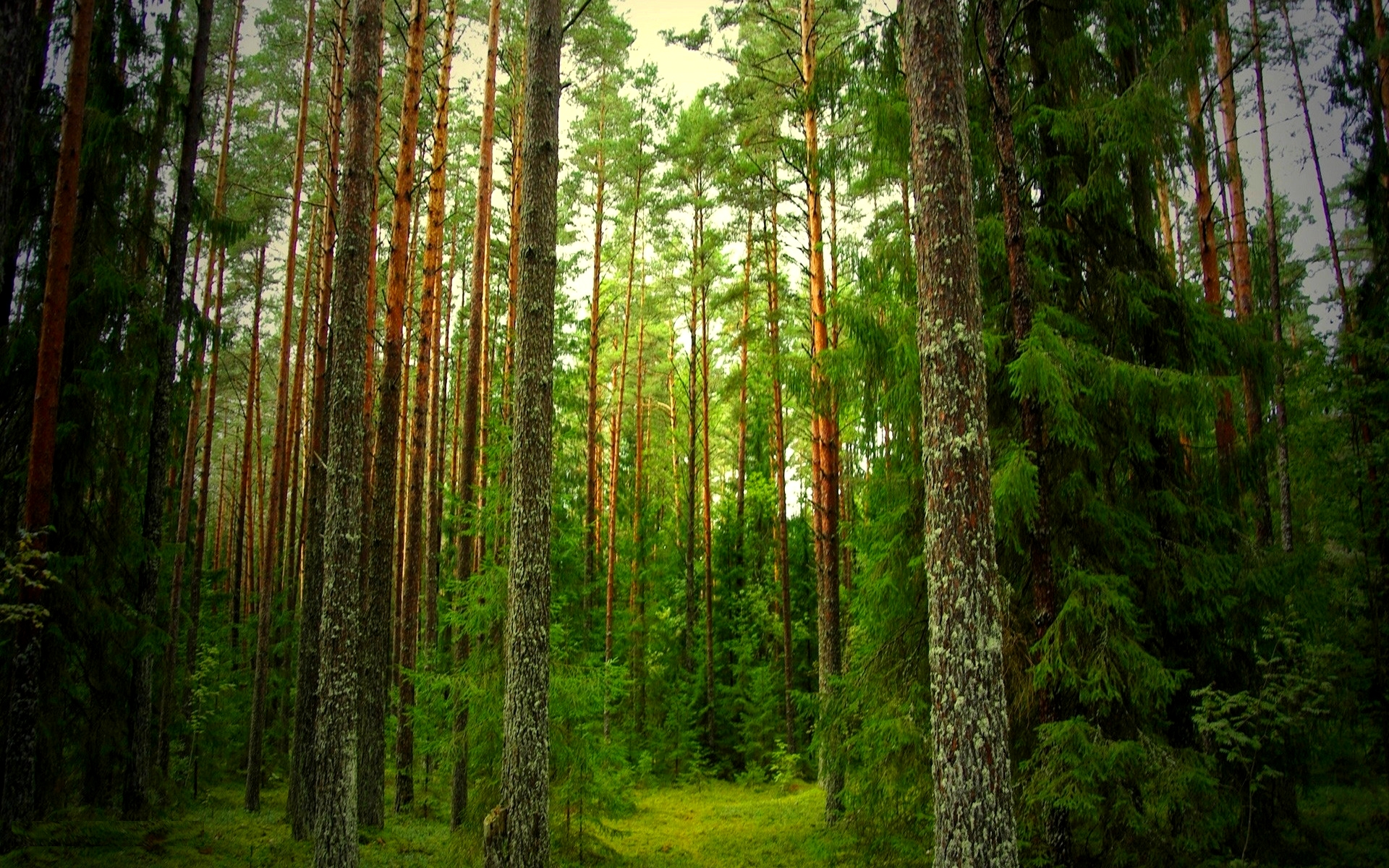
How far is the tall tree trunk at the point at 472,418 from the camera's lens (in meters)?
10.5

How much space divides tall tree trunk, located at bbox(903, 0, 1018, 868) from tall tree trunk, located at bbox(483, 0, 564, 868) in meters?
3.62

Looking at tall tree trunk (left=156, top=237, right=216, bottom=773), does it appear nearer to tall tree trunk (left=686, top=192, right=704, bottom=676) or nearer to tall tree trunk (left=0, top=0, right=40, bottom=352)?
tall tree trunk (left=0, top=0, right=40, bottom=352)

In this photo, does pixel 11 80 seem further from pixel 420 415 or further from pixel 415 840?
pixel 415 840

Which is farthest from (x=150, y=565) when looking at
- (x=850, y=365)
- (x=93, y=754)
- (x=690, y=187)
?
(x=690, y=187)

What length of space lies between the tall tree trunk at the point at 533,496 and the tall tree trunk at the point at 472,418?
8.49 feet

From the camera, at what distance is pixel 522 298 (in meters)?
7.16

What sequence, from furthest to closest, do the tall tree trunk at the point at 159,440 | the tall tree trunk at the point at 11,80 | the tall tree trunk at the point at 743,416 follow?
the tall tree trunk at the point at 743,416 → the tall tree trunk at the point at 159,440 → the tall tree trunk at the point at 11,80

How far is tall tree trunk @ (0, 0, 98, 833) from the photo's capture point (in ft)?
24.3

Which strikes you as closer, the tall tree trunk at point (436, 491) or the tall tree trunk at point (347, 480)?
the tall tree trunk at point (347, 480)

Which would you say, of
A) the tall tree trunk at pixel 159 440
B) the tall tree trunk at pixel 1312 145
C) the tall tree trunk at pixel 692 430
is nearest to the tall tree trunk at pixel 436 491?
the tall tree trunk at pixel 159 440

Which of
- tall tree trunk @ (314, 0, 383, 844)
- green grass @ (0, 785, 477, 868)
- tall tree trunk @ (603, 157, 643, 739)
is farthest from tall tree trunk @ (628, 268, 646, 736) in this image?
tall tree trunk @ (314, 0, 383, 844)

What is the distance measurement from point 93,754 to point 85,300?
19.1 feet

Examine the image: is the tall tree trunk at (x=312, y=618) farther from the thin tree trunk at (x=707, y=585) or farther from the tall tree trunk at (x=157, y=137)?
the thin tree trunk at (x=707, y=585)

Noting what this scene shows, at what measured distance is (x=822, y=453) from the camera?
1224 centimetres
